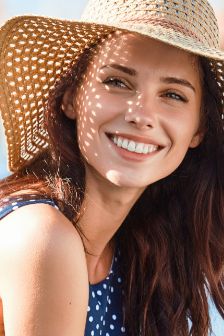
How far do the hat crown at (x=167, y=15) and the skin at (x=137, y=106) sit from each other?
0.06 m

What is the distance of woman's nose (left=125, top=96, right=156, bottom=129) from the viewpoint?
2.34 m

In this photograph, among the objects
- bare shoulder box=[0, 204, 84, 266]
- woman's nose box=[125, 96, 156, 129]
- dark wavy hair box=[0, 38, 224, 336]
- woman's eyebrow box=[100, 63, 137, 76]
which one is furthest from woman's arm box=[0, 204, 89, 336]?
dark wavy hair box=[0, 38, 224, 336]

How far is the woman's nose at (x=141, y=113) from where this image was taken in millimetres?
2344

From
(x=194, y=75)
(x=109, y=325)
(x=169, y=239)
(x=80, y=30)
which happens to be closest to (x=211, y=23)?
(x=194, y=75)

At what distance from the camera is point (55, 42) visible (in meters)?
2.60

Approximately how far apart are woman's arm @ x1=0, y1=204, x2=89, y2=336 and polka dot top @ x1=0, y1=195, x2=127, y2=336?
0.51 meters

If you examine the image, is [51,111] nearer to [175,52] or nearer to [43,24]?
[43,24]

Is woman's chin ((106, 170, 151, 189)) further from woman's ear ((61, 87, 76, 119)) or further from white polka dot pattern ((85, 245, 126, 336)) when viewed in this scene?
white polka dot pattern ((85, 245, 126, 336))

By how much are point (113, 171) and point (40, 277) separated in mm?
453

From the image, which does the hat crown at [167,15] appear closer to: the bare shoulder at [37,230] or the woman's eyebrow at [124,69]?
the woman's eyebrow at [124,69]

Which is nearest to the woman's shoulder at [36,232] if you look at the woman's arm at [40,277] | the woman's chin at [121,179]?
the woman's arm at [40,277]

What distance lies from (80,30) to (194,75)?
1.28ft

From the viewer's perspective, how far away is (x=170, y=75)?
2.38m

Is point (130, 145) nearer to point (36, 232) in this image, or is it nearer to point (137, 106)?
point (137, 106)
